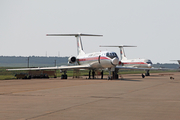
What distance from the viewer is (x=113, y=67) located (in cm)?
4359

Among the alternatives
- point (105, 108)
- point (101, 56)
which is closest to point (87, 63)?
point (101, 56)

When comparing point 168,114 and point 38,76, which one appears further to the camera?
point 38,76

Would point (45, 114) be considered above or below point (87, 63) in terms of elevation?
below

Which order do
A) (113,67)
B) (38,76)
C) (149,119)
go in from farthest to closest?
(38,76) < (113,67) < (149,119)

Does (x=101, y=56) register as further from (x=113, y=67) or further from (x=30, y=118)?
(x=30, y=118)

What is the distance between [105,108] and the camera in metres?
12.8

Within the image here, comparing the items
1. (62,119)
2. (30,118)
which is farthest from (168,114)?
(30,118)

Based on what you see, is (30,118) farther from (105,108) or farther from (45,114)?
(105,108)

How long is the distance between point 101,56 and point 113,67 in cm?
252

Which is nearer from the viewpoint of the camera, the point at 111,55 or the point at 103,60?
the point at 111,55

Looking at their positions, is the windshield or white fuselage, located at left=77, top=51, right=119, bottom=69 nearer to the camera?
white fuselage, located at left=77, top=51, right=119, bottom=69

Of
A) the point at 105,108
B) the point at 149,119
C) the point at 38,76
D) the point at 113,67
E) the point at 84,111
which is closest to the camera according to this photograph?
the point at 149,119

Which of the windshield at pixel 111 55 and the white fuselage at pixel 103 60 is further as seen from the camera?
the windshield at pixel 111 55

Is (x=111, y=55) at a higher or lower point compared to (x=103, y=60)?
higher
